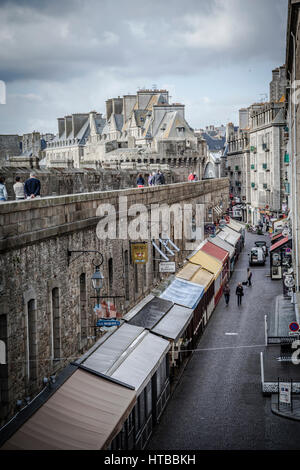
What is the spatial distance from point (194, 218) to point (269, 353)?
1523 cm

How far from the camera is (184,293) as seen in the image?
2289 centimetres

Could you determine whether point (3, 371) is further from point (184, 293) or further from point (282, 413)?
point (184, 293)

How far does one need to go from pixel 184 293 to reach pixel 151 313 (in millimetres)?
4256

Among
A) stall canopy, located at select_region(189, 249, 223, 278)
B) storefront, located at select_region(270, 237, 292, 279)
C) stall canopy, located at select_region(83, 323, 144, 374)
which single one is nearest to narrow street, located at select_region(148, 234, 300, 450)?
stall canopy, located at select_region(83, 323, 144, 374)

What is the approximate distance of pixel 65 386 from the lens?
11414mm

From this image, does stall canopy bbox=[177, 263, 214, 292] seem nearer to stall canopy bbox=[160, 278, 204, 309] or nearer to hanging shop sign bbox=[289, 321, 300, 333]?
stall canopy bbox=[160, 278, 204, 309]

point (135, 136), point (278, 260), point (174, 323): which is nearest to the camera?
point (174, 323)

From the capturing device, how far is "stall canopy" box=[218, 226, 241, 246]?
4347cm

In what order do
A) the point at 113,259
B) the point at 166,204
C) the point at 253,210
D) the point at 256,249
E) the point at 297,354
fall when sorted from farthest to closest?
the point at 253,210, the point at 256,249, the point at 166,204, the point at 297,354, the point at 113,259

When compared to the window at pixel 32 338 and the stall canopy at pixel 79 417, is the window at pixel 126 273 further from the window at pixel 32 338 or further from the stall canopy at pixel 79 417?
the window at pixel 32 338

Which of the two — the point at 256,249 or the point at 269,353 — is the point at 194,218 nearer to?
the point at 256,249

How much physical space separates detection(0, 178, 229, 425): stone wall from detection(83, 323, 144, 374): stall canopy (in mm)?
362

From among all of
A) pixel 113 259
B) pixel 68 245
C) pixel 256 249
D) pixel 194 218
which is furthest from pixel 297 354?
pixel 256 249

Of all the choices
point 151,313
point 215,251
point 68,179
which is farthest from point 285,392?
point 215,251
